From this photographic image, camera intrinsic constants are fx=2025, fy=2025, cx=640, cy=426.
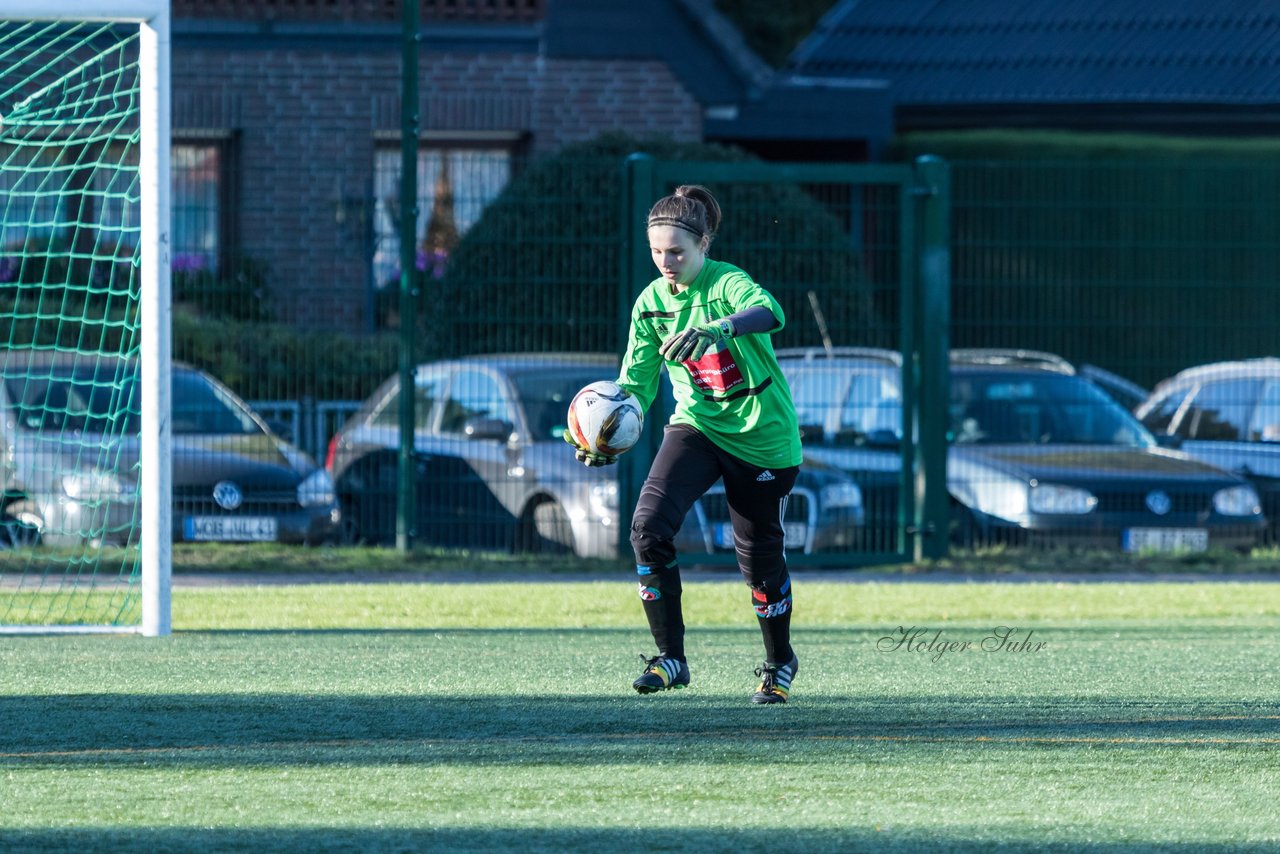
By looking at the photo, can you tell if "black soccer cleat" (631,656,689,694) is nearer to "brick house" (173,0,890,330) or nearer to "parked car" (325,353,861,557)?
"parked car" (325,353,861,557)

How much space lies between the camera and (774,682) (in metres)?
6.68

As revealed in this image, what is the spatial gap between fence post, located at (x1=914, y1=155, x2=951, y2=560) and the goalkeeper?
5.70m

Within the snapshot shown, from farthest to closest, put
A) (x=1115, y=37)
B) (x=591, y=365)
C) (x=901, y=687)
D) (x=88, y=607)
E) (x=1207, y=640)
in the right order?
(x=1115, y=37)
(x=591, y=365)
(x=88, y=607)
(x=1207, y=640)
(x=901, y=687)

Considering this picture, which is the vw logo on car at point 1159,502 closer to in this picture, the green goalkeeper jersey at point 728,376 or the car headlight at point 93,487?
the car headlight at point 93,487

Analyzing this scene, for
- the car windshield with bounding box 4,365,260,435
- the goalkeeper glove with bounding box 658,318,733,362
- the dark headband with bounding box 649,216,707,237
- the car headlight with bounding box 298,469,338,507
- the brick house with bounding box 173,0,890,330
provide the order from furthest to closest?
the brick house with bounding box 173,0,890,330
the car headlight with bounding box 298,469,338,507
the car windshield with bounding box 4,365,260,435
the dark headband with bounding box 649,216,707,237
the goalkeeper glove with bounding box 658,318,733,362

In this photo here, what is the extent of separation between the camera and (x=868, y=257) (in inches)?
500

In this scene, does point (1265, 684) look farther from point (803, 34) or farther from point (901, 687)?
point (803, 34)

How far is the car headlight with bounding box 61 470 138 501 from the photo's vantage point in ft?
38.8

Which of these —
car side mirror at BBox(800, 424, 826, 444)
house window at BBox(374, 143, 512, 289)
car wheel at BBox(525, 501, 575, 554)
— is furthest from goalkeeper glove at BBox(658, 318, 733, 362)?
house window at BBox(374, 143, 512, 289)

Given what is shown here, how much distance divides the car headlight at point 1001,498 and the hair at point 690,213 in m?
6.25

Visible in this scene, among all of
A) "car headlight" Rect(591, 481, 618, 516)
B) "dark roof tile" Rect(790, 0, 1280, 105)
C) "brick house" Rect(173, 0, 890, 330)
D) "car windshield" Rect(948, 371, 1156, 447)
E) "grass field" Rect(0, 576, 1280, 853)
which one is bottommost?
"grass field" Rect(0, 576, 1280, 853)

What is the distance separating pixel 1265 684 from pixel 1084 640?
1617 mm

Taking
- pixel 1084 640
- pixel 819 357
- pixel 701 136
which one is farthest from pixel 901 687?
pixel 701 136

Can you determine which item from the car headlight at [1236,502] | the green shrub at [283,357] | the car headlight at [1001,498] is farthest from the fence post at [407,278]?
the car headlight at [1236,502]
